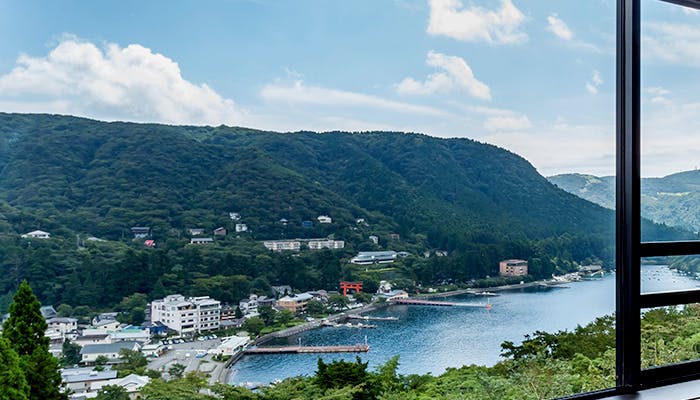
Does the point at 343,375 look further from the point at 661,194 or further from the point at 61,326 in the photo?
the point at 661,194

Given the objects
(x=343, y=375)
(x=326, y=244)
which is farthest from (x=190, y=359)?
(x=326, y=244)

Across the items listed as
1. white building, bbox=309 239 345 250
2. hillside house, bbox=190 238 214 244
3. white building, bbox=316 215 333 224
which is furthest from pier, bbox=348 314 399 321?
hillside house, bbox=190 238 214 244

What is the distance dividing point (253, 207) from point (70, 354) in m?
0.99

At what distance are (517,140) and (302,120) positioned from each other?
1.28 meters

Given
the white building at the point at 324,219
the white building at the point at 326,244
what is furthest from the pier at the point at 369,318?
the white building at the point at 324,219

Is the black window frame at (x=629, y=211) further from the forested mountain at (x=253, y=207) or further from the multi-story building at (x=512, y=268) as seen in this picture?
the multi-story building at (x=512, y=268)

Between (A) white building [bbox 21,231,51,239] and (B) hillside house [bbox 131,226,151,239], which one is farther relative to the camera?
(B) hillside house [bbox 131,226,151,239]

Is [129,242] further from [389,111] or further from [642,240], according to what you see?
[642,240]

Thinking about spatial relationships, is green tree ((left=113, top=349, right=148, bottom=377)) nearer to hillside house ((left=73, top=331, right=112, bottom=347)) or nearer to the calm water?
hillside house ((left=73, top=331, right=112, bottom=347))

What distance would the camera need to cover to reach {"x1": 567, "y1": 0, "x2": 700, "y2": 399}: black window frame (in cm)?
261

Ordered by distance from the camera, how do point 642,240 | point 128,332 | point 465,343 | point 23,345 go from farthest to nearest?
point 465,343
point 642,240
point 128,332
point 23,345

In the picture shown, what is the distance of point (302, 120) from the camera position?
2.70 m

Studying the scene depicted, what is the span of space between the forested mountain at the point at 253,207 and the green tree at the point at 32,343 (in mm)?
61

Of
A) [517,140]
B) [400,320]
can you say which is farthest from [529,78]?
[400,320]
